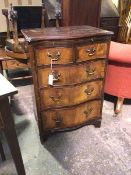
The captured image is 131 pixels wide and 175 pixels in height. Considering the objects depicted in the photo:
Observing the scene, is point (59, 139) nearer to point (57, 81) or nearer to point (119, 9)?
point (57, 81)

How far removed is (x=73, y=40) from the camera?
131 centimetres

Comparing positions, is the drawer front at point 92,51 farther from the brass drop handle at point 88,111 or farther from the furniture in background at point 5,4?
the furniture in background at point 5,4

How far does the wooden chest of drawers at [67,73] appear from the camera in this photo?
4.30 ft

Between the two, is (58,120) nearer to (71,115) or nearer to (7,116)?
(71,115)

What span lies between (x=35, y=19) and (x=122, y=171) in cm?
225

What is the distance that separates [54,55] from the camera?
52.3 inches

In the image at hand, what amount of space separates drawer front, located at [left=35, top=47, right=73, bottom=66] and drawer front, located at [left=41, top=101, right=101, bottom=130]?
17.4 inches

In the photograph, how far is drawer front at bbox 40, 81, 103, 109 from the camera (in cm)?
149

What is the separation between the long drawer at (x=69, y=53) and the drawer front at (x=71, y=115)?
443 mm

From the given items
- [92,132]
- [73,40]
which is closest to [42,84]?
[73,40]

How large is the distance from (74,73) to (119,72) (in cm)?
66

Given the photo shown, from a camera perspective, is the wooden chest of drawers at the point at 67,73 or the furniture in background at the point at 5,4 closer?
the wooden chest of drawers at the point at 67,73

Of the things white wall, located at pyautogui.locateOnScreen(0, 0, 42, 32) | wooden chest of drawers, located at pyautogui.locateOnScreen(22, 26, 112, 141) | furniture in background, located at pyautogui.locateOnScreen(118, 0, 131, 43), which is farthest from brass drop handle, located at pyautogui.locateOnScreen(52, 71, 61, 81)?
furniture in background, located at pyautogui.locateOnScreen(118, 0, 131, 43)

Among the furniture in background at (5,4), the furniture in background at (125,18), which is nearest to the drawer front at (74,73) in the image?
the furniture in background at (5,4)
